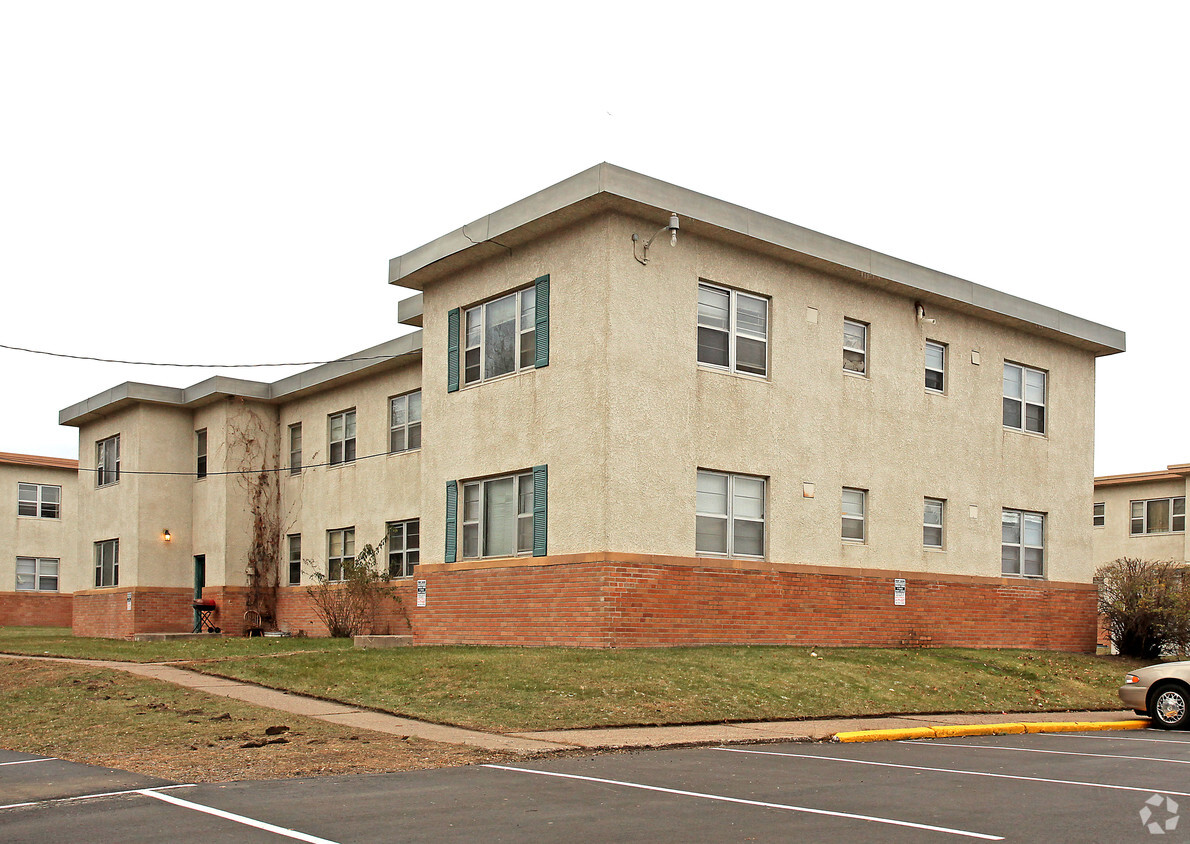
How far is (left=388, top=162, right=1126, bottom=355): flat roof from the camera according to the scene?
64.6 ft

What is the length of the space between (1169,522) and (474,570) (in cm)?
3108

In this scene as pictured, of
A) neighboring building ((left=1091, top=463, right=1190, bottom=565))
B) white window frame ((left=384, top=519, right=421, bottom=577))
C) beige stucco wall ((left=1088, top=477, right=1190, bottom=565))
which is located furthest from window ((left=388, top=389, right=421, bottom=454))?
beige stucco wall ((left=1088, top=477, right=1190, bottom=565))

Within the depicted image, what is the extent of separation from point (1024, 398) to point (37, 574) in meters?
40.1

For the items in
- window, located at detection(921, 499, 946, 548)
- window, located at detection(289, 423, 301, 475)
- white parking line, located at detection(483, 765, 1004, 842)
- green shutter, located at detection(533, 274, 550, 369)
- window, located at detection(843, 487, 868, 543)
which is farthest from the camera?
window, located at detection(289, 423, 301, 475)

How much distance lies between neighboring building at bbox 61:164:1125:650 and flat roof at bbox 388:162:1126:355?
0.06m

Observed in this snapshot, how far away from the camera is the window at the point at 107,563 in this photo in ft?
118

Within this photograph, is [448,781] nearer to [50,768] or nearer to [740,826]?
[740,826]

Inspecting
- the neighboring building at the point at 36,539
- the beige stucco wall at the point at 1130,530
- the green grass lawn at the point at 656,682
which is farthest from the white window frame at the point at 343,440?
the beige stucco wall at the point at 1130,530

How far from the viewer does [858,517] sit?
2358cm

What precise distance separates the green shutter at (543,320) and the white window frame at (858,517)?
6539 millimetres

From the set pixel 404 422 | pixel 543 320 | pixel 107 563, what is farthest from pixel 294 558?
pixel 543 320

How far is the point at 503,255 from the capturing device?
2228 cm

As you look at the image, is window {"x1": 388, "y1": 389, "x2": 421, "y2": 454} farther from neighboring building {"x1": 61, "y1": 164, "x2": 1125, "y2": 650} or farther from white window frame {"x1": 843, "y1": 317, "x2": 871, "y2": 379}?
white window frame {"x1": 843, "y1": 317, "x2": 871, "y2": 379}

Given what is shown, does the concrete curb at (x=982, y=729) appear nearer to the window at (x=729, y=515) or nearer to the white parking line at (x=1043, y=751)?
the white parking line at (x=1043, y=751)
